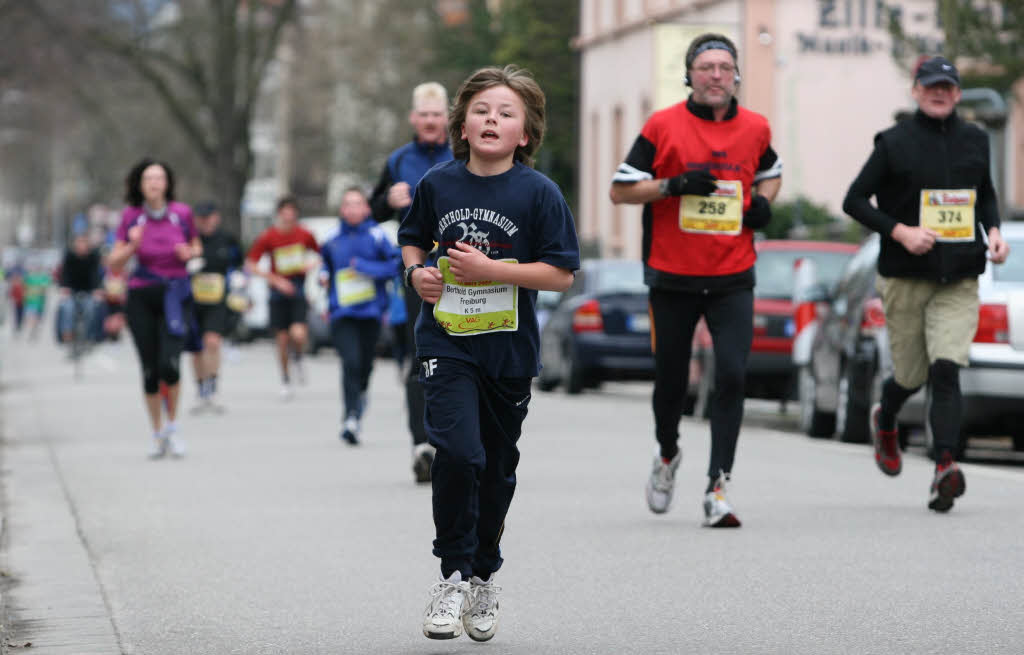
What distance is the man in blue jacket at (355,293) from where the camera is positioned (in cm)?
1501

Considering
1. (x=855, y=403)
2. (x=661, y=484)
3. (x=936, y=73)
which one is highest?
(x=936, y=73)

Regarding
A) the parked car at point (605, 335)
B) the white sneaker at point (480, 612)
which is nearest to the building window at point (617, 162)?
the parked car at point (605, 335)

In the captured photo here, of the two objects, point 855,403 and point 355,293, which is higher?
point 355,293

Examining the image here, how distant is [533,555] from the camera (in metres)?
8.79

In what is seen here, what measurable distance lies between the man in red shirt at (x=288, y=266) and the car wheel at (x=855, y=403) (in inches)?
267

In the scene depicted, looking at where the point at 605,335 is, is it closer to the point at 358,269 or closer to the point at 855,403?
the point at 358,269

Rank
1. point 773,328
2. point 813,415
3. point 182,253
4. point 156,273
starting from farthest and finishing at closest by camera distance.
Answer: point 773,328, point 813,415, point 182,253, point 156,273

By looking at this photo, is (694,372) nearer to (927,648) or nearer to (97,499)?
(97,499)

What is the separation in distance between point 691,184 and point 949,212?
1.40 metres

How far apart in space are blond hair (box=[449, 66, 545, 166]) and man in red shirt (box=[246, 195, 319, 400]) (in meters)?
14.0

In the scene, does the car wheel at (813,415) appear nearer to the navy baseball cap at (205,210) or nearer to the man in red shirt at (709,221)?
the man in red shirt at (709,221)

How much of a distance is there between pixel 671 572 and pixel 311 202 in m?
64.8

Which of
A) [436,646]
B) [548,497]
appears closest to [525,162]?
[436,646]

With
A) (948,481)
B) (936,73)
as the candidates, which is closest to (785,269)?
(936,73)
